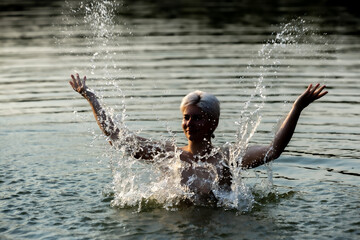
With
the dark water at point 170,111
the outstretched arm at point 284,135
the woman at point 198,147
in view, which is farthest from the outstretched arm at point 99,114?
the outstretched arm at point 284,135

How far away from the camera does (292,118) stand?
6.46 meters

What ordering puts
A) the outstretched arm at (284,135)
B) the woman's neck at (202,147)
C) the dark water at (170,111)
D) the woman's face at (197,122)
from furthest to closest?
the woman's neck at (202,147) → the woman's face at (197,122) → the dark water at (170,111) → the outstretched arm at (284,135)

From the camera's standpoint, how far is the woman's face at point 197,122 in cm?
674

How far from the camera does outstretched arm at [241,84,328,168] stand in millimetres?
6430

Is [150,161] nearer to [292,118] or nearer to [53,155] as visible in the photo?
[292,118]

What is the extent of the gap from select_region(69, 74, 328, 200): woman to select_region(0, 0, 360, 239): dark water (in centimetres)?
37

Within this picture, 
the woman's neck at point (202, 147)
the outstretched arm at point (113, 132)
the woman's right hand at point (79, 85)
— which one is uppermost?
the woman's right hand at point (79, 85)

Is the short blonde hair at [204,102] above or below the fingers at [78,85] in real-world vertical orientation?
below

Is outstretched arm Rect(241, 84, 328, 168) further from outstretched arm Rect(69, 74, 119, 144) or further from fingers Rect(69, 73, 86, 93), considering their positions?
fingers Rect(69, 73, 86, 93)

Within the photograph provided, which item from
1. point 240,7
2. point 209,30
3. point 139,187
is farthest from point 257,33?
point 139,187

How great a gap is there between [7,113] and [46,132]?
1.63 meters

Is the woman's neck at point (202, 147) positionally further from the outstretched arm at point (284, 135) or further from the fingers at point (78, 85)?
the fingers at point (78, 85)

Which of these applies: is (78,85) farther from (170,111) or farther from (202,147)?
(170,111)

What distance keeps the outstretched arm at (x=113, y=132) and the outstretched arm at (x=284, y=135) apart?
3.00ft
